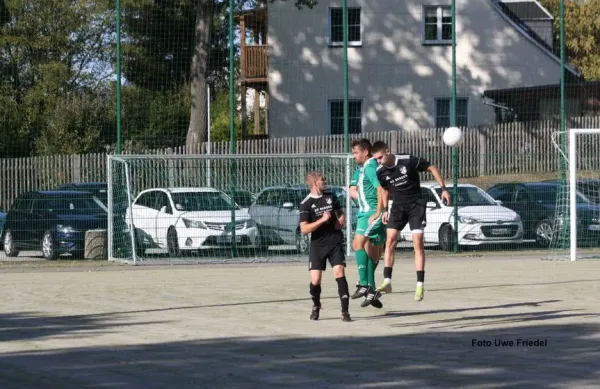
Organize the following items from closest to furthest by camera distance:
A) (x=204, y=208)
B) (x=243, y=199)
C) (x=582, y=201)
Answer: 1. (x=204, y=208)
2. (x=243, y=199)
3. (x=582, y=201)

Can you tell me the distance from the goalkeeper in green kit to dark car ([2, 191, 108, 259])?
38.3 ft

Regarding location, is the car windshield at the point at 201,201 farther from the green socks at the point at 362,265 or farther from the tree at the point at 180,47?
the green socks at the point at 362,265

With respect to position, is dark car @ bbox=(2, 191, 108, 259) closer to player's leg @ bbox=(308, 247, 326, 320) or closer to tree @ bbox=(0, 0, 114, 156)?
player's leg @ bbox=(308, 247, 326, 320)

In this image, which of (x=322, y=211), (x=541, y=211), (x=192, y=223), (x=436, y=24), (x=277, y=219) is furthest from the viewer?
(x=436, y=24)

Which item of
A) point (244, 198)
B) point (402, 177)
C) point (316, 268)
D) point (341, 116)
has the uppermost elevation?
point (341, 116)

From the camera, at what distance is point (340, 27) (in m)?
46.8

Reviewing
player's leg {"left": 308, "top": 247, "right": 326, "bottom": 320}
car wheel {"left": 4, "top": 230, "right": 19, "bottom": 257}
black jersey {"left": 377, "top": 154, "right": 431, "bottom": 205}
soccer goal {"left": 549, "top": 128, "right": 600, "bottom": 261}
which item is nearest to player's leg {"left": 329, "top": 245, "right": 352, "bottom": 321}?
player's leg {"left": 308, "top": 247, "right": 326, "bottom": 320}

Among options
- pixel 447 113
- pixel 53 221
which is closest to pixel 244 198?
pixel 53 221

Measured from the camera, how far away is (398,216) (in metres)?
14.4

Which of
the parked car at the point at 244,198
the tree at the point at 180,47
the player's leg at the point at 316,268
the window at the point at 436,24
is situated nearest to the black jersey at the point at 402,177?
the player's leg at the point at 316,268

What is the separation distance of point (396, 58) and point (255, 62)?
6072 mm

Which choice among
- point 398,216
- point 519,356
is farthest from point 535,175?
point 519,356

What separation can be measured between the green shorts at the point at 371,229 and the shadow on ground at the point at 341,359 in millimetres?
1444

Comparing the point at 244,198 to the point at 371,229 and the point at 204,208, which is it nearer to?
the point at 204,208
